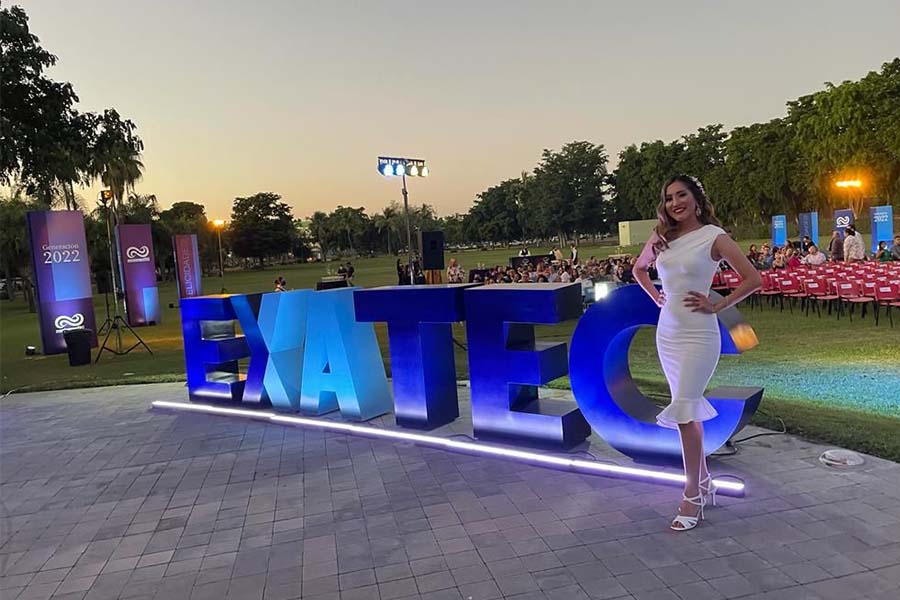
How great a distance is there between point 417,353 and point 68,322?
44.2 ft

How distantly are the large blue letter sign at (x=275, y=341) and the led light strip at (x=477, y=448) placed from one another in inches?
10.5

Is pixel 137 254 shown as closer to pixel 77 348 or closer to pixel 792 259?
pixel 77 348

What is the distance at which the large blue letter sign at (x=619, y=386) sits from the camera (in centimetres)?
451

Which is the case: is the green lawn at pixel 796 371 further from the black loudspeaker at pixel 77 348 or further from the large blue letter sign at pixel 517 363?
the large blue letter sign at pixel 517 363

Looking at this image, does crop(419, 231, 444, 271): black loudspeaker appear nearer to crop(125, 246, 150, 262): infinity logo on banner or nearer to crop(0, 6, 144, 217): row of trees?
crop(0, 6, 144, 217): row of trees

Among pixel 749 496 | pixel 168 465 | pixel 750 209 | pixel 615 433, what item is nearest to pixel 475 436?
pixel 615 433

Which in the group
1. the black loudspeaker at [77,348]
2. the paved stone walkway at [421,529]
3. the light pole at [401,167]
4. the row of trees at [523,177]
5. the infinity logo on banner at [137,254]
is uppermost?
the row of trees at [523,177]

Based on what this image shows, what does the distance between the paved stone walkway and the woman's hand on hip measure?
1.37m

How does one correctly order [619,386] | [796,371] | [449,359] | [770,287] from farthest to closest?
[770,287] < [796,371] < [449,359] < [619,386]

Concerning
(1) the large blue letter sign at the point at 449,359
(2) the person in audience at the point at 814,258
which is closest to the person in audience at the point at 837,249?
(2) the person in audience at the point at 814,258

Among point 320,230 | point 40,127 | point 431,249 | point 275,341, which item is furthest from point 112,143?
point 320,230

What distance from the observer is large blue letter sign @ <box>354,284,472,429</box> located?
589cm

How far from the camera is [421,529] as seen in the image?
4055 millimetres

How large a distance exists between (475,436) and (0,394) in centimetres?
920
